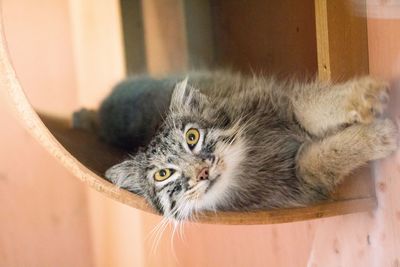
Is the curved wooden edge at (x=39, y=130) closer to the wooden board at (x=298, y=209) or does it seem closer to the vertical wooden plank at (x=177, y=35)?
the wooden board at (x=298, y=209)

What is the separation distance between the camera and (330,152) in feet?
3.53

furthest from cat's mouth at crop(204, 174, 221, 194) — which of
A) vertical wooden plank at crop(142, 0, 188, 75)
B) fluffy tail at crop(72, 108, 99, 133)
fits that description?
vertical wooden plank at crop(142, 0, 188, 75)

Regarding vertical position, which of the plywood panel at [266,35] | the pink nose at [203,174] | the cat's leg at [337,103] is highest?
the plywood panel at [266,35]

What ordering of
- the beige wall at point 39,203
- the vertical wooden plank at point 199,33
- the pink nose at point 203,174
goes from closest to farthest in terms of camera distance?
1. the pink nose at point 203,174
2. the vertical wooden plank at point 199,33
3. the beige wall at point 39,203

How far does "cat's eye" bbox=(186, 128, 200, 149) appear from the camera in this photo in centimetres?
114

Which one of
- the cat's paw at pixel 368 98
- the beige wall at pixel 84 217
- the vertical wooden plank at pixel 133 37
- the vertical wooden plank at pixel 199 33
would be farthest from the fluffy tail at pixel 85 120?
the cat's paw at pixel 368 98

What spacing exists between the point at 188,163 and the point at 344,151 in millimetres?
306

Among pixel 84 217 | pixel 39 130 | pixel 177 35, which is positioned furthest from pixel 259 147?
pixel 84 217

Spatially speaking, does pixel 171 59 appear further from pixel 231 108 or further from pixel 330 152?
pixel 330 152

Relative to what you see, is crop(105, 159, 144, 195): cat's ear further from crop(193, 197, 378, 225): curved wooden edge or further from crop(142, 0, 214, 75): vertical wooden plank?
crop(142, 0, 214, 75): vertical wooden plank

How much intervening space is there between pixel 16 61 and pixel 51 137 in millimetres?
367

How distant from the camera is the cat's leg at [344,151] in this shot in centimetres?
102

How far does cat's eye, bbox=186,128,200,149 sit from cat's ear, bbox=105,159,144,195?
133 mm

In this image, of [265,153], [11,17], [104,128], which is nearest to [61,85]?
[104,128]
